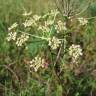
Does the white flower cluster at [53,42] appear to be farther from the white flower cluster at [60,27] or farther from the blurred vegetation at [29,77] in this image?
the blurred vegetation at [29,77]

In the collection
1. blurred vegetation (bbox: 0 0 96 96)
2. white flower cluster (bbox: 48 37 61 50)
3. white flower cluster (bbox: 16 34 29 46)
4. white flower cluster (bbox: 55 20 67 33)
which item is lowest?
blurred vegetation (bbox: 0 0 96 96)

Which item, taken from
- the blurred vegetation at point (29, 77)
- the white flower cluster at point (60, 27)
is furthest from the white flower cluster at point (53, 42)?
the blurred vegetation at point (29, 77)

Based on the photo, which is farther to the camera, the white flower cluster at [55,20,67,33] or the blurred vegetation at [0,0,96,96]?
the blurred vegetation at [0,0,96,96]

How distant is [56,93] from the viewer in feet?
9.85

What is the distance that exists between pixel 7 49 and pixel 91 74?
0.94 m

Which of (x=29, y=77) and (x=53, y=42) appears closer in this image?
(x=53, y=42)

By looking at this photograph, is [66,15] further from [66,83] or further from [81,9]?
[66,83]

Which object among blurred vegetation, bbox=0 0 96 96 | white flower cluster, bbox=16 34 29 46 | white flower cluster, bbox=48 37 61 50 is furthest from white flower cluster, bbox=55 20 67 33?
blurred vegetation, bbox=0 0 96 96

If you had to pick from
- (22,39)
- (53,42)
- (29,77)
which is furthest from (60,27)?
(29,77)

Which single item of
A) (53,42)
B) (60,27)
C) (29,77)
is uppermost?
(60,27)

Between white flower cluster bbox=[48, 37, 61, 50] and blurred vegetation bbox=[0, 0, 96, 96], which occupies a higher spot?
white flower cluster bbox=[48, 37, 61, 50]

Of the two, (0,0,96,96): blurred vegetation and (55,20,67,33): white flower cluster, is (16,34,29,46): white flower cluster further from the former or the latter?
(0,0,96,96): blurred vegetation

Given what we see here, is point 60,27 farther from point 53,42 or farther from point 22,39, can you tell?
point 22,39

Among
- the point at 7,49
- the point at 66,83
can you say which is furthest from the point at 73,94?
the point at 7,49
